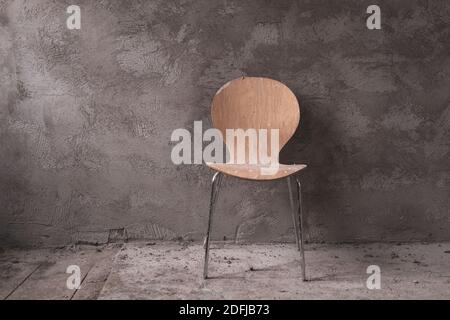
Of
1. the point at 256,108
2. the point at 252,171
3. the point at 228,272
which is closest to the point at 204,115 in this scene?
the point at 256,108

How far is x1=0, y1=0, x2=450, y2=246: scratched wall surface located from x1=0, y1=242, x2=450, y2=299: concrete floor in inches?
4.8

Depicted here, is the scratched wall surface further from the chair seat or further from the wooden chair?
the chair seat

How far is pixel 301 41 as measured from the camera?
114 inches

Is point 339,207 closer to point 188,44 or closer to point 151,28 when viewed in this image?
point 188,44

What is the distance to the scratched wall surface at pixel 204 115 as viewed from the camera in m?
2.87

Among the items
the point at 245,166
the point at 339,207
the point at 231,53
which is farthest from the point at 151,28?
the point at 339,207

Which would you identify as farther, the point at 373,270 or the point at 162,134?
the point at 162,134

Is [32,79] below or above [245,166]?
above

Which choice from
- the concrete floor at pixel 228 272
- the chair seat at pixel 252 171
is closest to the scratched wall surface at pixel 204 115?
the concrete floor at pixel 228 272

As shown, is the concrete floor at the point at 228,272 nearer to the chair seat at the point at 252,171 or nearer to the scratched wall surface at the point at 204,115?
the scratched wall surface at the point at 204,115

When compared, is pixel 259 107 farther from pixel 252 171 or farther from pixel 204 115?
pixel 252 171
